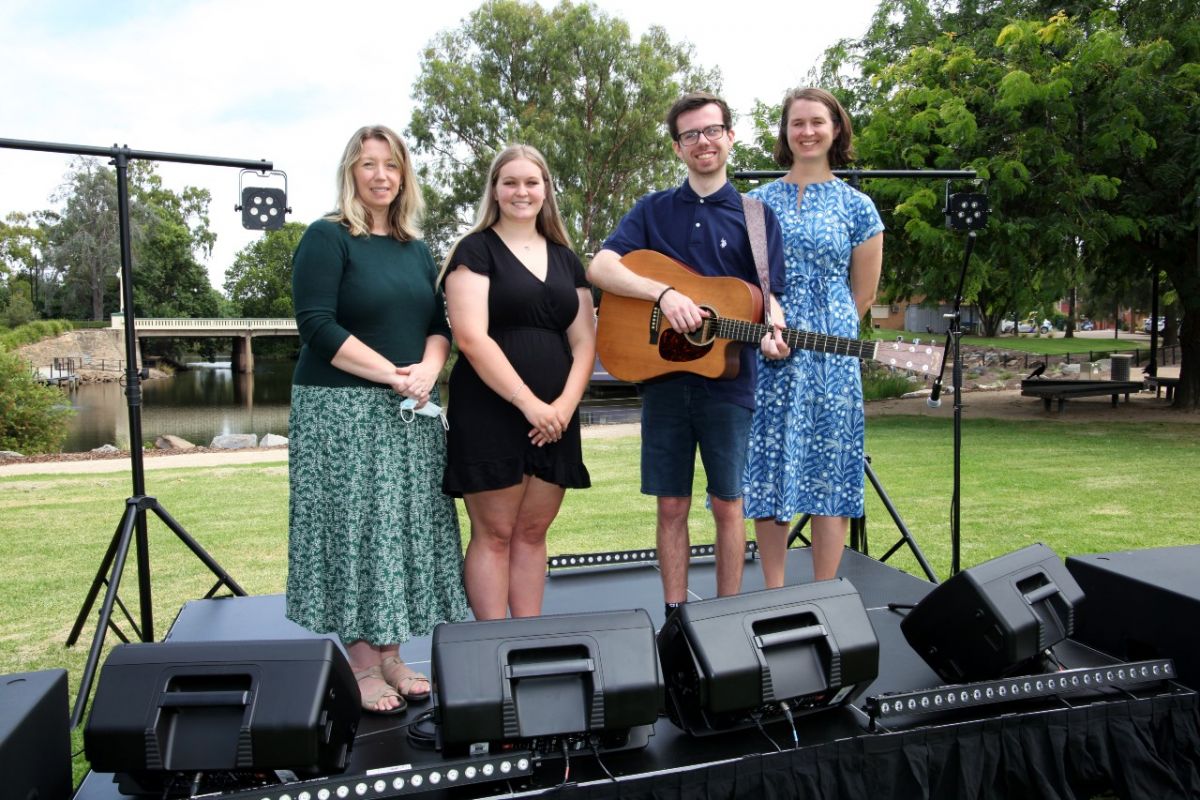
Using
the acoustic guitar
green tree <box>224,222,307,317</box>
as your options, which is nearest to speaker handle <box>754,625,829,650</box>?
the acoustic guitar

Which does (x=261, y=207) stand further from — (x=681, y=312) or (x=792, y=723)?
(x=792, y=723)

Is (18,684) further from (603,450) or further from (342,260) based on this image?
(603,450)

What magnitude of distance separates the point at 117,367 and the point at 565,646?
43427 mm

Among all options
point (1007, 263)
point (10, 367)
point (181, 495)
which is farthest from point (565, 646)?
point (10, 367)

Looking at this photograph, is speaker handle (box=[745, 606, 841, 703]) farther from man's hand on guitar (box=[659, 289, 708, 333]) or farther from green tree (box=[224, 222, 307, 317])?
green tree (box=[224, 222, 307, 317])

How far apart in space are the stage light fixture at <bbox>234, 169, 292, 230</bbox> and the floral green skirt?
0.93 meters

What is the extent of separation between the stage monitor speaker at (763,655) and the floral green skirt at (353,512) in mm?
844

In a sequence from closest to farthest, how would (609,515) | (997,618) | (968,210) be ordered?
(997,618), (968,210), (609,515)

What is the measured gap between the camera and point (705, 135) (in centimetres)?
302

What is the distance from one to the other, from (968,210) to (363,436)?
292cm

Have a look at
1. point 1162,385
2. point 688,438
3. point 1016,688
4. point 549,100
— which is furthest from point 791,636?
point 549,100

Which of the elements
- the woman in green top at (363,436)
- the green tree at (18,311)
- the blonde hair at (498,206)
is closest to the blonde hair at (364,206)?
the woman in green top at (363,436)

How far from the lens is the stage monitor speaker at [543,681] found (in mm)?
2178

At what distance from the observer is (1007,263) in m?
10.8
